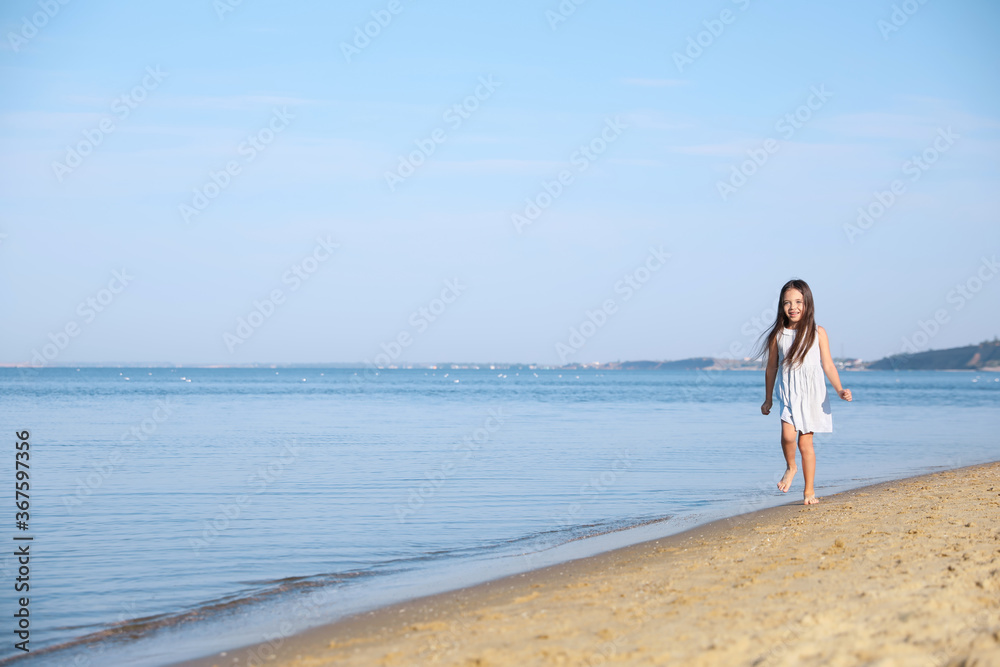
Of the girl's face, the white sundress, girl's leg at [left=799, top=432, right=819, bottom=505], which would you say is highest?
the girl's face

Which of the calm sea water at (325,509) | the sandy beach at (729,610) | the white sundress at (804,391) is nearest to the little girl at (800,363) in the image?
the white sundress at (804,391)

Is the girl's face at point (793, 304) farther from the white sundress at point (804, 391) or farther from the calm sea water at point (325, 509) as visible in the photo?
the calm sea water at point (325, 509)

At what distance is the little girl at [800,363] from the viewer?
25.2 ft

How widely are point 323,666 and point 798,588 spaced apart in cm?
277

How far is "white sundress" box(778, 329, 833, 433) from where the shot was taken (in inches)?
305

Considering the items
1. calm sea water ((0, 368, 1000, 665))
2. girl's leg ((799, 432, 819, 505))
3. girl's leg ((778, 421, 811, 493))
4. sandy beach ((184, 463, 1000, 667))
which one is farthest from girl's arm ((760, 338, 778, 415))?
calm sea water ((0, 368, 1000, 665))

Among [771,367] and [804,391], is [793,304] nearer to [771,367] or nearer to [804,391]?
[771,367]

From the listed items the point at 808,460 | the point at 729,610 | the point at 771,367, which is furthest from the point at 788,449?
the point at 729,610

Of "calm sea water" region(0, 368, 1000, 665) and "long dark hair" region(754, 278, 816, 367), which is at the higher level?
"long dark hair" region(754, 278, 816, 367)

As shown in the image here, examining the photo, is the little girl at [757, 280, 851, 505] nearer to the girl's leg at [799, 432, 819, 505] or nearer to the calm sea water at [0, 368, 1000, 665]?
the girl's leg at [799, 432, 819, 505]

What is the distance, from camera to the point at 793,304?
7676mm

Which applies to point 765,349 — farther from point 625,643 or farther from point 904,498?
point 625,643

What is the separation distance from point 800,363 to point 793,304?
552 mm

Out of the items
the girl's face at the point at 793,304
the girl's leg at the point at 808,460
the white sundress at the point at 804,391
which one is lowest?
the girl's leg at the point at 808,460
